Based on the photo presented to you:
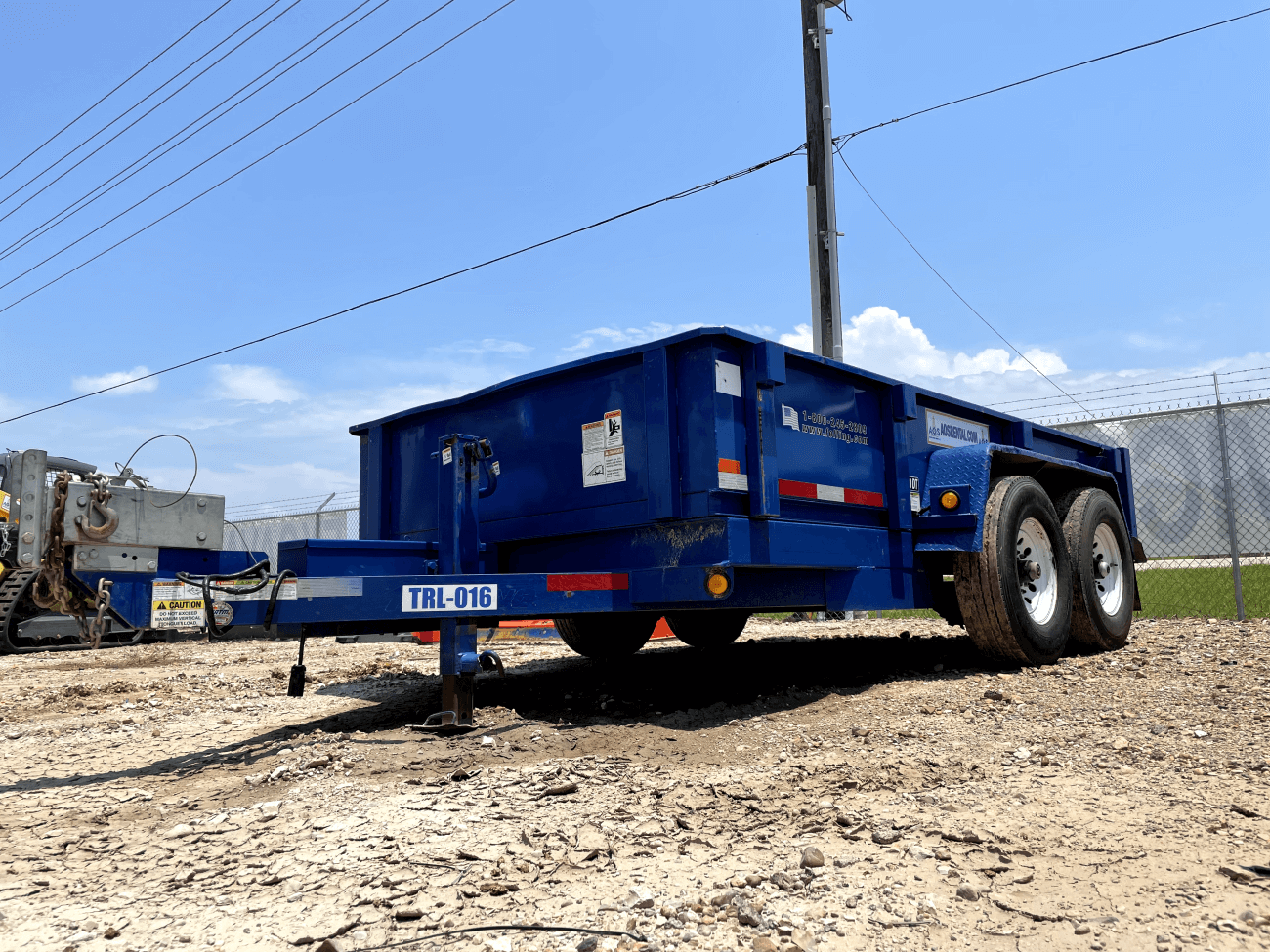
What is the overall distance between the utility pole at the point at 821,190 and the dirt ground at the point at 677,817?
6.59 meters

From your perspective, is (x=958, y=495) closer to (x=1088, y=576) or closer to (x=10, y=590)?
(x=1088, y=576)

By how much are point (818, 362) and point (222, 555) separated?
3181mm

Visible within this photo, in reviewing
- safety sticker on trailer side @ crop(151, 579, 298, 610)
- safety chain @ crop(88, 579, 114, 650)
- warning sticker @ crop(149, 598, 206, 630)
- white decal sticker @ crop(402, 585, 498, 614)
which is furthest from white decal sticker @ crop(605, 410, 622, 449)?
safety chain @ crop(88, 579, 114, 650)

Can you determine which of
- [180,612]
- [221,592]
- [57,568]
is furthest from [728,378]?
[57,568]

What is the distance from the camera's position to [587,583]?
14.4 ft

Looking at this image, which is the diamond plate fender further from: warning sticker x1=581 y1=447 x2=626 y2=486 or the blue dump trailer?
warning sticker x1=581 y1=447 x2=626 y2=486

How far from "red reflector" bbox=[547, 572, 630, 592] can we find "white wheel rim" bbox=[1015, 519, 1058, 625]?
2659 mm

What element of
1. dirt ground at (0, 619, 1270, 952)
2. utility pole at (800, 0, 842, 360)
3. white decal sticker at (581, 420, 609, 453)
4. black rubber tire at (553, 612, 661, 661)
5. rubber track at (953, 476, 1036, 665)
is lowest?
dirt ground at (0, 619, 1270, 952)

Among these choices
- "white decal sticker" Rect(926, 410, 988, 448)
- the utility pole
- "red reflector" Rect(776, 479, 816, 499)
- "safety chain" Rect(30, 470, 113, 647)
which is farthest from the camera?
the utility pole

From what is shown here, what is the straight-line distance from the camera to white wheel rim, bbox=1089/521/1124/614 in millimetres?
6820

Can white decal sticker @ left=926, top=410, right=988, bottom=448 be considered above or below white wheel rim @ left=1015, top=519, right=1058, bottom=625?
above

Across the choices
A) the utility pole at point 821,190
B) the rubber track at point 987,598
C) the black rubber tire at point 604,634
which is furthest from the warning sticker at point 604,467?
the utility pole at point 821,190

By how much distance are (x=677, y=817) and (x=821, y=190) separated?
10066 mm

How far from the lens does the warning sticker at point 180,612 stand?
388 cm
